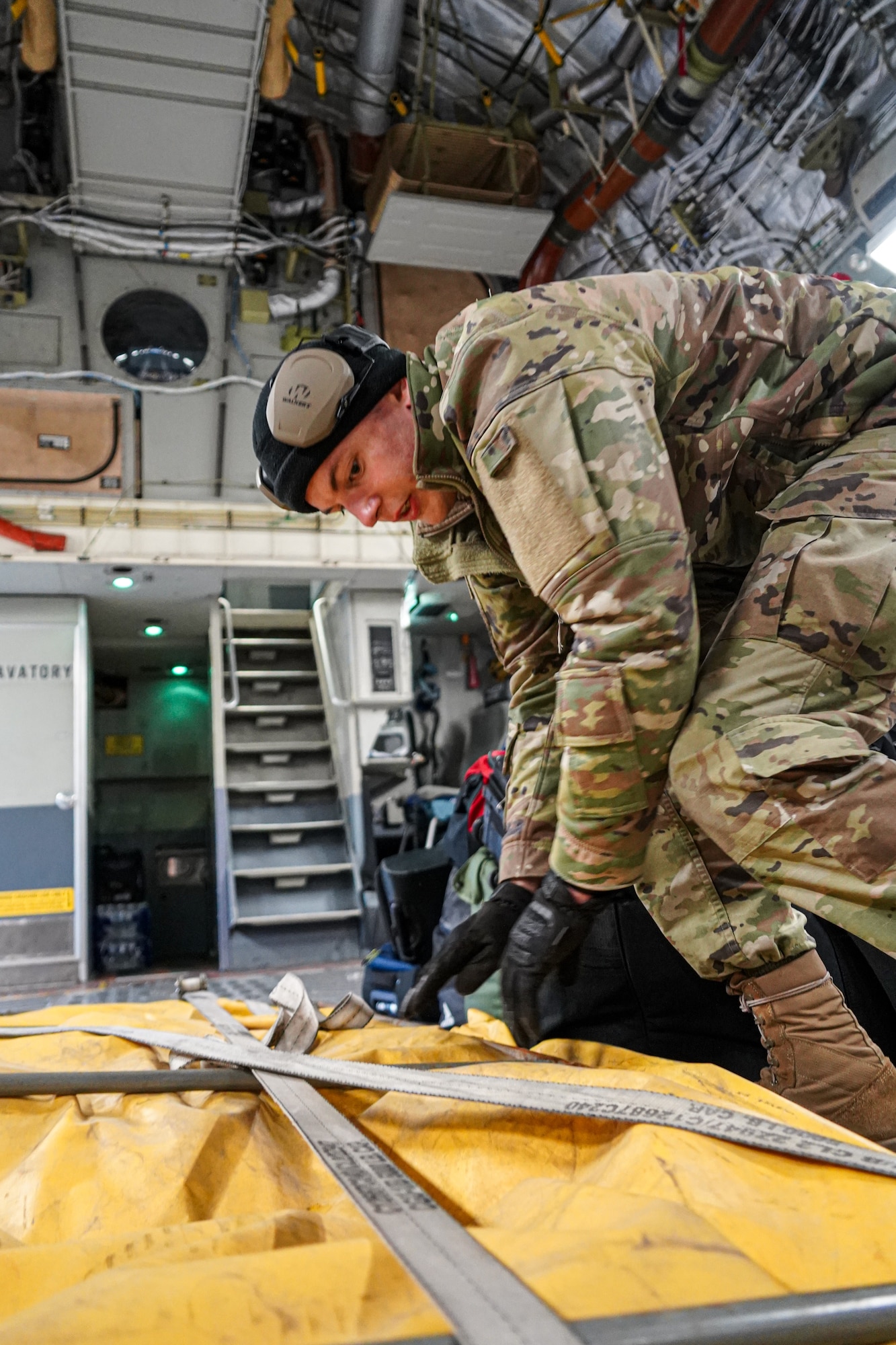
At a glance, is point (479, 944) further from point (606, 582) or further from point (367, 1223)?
point (367, 1223)

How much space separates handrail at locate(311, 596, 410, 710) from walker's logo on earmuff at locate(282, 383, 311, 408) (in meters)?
4.22

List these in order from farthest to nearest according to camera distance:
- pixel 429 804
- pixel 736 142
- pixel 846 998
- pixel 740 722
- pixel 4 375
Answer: pixel 429 804 < pixel 4 375 < pixel 736 142 < pixel 846 998 < pixel 740 722

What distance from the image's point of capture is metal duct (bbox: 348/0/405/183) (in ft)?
15.2

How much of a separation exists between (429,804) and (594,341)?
4634 millimetres

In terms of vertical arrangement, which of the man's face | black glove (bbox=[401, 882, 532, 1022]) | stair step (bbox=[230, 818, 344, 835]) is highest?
the man's face

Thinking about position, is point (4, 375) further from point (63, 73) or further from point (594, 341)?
point (594, 341)

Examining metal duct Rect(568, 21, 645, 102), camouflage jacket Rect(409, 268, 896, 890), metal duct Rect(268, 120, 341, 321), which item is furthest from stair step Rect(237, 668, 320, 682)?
camouflage jacket Rect(409, 268, 896, 890)

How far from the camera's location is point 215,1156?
99cm

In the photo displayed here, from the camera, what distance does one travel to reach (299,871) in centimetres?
562

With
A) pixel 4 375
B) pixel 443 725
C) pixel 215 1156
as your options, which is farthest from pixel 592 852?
pixel 443 725

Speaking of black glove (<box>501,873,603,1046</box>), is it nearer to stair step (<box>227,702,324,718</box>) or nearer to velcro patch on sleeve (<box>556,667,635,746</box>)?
velcro patch on sleeve (<box>556,667,635,746</box>)

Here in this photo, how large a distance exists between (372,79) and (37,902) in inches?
203

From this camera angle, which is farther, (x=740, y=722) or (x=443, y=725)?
(x=443, y=725)

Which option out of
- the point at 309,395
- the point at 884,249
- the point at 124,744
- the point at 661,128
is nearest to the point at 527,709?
the point at 309,395
